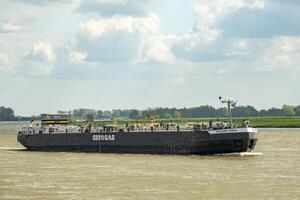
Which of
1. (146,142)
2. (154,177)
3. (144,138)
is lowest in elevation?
(154,177)

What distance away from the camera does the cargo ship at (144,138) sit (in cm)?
7219

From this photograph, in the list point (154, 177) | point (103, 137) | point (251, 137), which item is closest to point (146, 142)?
point (103, 137)

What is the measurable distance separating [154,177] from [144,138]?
26254mm

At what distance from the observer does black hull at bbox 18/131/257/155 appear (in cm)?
7219

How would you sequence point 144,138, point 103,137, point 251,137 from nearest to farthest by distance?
point 251,137 → point 144,138 → point 103,137

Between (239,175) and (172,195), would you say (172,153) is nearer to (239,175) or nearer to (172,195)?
(239,175)

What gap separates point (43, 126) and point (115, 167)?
34.9m

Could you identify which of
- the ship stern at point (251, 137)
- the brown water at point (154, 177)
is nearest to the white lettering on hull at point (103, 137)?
the brown water at point (154, 177)

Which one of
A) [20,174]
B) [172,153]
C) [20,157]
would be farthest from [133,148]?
[20,174]

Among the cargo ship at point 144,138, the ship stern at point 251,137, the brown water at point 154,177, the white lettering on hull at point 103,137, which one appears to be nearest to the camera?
the brown water at point 154,177

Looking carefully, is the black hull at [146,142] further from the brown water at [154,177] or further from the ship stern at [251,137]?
the brown water at [154,177]

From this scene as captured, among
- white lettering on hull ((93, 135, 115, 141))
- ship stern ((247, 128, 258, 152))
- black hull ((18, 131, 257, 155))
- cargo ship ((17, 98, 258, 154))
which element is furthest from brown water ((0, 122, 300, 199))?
white lettering on hull ((93, 135, 115, 141))

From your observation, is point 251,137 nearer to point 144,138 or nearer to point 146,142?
point 146,142

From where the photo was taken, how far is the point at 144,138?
3157 inches
